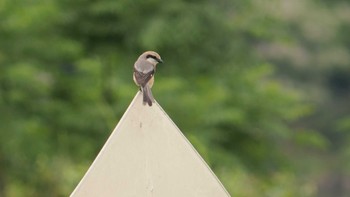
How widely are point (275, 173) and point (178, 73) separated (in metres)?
1.72

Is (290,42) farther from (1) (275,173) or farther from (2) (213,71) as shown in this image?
(1) (275,173)

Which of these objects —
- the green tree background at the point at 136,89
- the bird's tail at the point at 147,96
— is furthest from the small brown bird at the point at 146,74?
the green tree background at the point at 136,89

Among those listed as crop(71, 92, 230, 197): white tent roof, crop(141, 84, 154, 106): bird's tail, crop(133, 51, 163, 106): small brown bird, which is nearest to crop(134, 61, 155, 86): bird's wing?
crop(133, 51, 163, 106): small brown bird

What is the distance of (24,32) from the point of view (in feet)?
48.0

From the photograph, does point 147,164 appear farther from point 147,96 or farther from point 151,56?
point 151,56

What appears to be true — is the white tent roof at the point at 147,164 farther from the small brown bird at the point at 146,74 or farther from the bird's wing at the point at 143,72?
the bird's wing at the point at 143,72

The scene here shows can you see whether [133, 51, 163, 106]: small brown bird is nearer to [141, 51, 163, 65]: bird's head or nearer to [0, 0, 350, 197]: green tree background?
[141, 51, 163, 65]: bird's head

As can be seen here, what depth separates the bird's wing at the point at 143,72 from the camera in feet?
20.6

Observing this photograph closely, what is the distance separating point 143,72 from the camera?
→ 253 inches

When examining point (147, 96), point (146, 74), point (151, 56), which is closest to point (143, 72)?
point (146, 74)

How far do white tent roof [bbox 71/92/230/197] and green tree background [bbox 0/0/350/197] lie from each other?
6.43 meters

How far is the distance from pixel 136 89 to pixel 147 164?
29.1 feet

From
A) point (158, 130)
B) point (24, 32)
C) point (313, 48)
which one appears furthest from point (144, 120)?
point (313, 48)

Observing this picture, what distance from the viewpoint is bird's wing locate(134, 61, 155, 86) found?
247 inches
